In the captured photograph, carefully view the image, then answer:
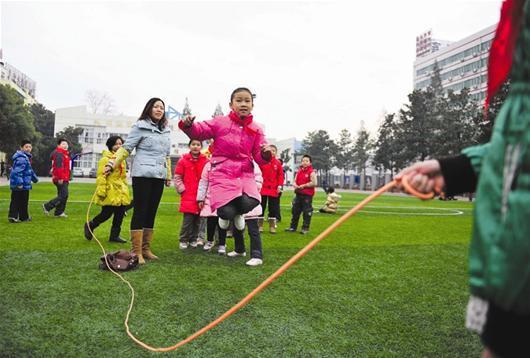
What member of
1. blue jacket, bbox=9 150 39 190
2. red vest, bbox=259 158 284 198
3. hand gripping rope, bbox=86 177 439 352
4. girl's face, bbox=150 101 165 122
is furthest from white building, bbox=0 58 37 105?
hand gripping rope, bbox=86 177 439 352

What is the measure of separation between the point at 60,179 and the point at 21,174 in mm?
1255

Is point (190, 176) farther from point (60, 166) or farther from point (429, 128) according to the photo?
point (429, 128)

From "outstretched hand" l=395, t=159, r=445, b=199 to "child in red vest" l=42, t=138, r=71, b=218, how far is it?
10463mm

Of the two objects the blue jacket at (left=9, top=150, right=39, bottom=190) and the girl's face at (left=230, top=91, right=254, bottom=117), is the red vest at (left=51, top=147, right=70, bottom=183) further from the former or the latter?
the girl's face at (left=230, top=91, right=254, bottom=117)

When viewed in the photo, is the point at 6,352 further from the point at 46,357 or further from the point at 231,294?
the point at 231,294

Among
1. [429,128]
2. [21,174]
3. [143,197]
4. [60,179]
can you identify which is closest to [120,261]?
[143,197]

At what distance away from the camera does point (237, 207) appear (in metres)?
5.62

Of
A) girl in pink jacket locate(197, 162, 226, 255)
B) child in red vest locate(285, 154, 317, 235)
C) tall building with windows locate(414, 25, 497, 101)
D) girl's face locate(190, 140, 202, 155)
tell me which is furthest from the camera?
tall building with windows locate(414, 25, 497, 101)

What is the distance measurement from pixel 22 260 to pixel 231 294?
2.87m

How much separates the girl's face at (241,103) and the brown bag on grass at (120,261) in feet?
7.18

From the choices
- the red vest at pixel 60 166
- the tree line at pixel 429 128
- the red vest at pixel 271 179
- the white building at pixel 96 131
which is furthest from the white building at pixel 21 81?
the red vest at pixel 271 179

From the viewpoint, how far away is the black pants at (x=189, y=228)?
6.98 meters

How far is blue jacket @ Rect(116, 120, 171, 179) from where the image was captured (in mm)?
5516

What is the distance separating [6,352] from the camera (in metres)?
2.69
